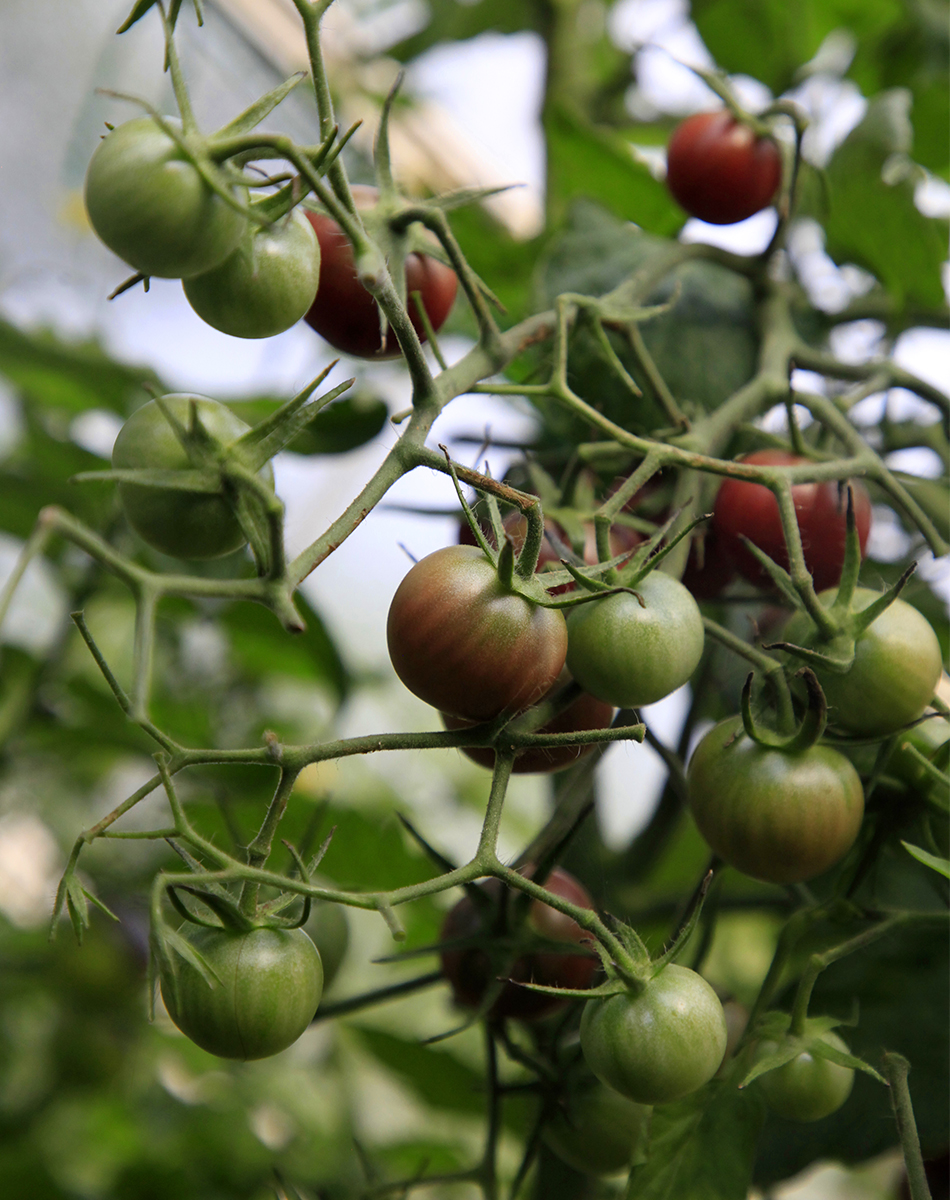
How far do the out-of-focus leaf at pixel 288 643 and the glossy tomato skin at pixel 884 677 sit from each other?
241 millimetres

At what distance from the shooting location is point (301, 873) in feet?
0.72

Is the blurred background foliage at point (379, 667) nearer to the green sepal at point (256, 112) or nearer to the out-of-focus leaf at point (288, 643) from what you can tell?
the out-of-focus leaf at point (288, 643)

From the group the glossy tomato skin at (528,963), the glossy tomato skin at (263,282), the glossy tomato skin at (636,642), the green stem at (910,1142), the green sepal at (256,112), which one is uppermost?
the green sepal at (256,112)

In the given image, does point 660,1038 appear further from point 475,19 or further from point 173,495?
point 475,19

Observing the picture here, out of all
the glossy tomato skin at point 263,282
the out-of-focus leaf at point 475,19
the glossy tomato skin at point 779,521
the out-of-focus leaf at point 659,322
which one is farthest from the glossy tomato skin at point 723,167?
the out-of-focus leaf at point 475,19

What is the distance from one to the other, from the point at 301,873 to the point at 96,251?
788 mm

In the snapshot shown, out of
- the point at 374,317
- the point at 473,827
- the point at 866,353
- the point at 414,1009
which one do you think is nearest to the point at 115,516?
the point at 374,317

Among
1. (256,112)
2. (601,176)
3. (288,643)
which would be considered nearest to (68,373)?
(288,643)

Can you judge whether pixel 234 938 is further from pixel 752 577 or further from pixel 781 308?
pixel 781 308

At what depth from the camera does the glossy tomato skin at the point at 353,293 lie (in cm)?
31

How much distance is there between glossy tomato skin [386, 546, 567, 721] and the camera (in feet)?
0.73

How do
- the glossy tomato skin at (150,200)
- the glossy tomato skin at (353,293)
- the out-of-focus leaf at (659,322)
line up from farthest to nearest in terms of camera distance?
the out-of-focus leaf at (659,322)
the glossy tomato skin at (353,293)
the glossy tomato skin at (150,200)

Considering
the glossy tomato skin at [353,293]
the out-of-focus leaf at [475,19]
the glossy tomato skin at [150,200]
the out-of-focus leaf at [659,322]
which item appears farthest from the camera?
the out-of-focus leaf at [475,19]

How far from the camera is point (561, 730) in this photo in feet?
0.99
